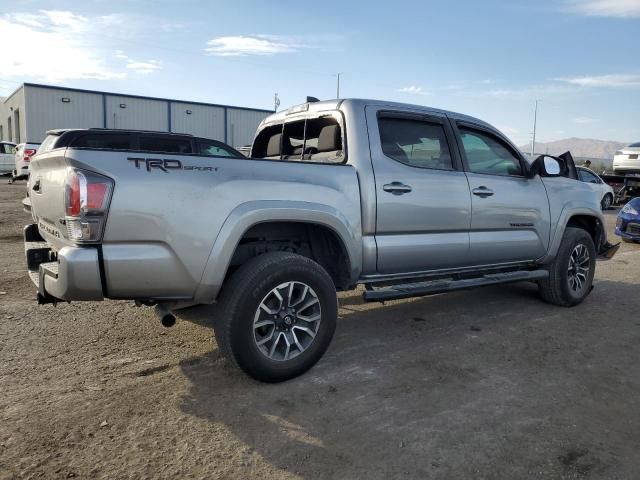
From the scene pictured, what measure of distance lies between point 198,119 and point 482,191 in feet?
107

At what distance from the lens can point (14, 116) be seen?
117 feet

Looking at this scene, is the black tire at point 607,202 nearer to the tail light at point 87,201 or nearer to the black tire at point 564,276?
the black tire at point 564,276

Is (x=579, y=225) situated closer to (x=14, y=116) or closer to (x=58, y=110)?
(x=58, y=110)

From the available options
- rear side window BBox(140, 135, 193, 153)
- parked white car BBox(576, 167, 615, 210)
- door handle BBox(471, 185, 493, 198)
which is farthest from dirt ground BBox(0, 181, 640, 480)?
parked white car BBox(576, 167, 615, 210)

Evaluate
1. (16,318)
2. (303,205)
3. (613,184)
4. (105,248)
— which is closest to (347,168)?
(303,205)

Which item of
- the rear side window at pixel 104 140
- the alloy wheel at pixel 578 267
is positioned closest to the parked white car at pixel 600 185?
the alloy wheel at pixel 578 267

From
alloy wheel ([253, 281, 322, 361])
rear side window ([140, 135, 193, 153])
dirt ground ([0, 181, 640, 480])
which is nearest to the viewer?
dirt ground ([0, 181, 640, 480])

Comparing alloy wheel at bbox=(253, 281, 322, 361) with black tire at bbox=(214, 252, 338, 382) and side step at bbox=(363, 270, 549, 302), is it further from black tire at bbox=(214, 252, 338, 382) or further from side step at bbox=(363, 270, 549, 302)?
side step at bbox=(363, 270, 549, 302)

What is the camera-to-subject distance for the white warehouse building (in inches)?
1192

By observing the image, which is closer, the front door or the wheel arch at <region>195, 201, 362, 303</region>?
the wheel arch at <region>195, 201, 362, 303</region>

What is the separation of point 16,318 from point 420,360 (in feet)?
11.8

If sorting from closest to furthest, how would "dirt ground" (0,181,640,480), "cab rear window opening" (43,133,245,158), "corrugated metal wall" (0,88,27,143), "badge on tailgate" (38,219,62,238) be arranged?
"dirt ground" (0,181,640,480) < "badge on tailgate" (38,219,62,238) < "cab rear window opening" (43,133,245,158) < "corrugated metal wall" (0,88,27,143)

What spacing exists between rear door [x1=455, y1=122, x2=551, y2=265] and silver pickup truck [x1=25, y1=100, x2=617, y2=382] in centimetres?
2

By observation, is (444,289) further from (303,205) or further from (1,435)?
(1,435)
